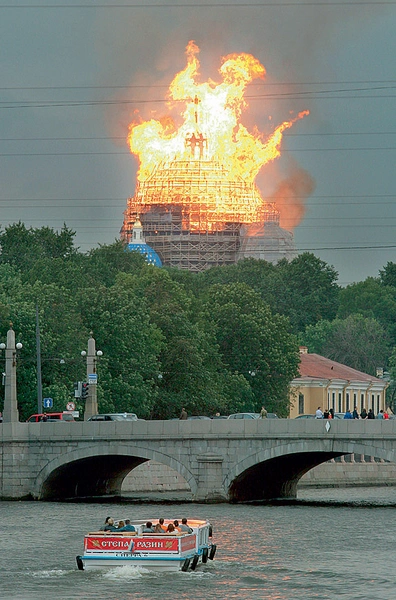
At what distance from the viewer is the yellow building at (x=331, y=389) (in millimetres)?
159750

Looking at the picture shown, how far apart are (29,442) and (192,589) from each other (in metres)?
32.6

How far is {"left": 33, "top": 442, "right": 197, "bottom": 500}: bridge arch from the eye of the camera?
93500mm

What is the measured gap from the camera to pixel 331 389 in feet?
532

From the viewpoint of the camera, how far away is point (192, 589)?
64.3m

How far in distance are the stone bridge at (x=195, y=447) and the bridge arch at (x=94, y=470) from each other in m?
0.05

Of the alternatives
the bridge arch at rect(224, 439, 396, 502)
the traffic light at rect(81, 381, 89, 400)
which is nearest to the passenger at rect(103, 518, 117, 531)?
the bridge arch at rect(224, 439, 396, 502)

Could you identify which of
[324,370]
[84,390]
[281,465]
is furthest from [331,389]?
[84,390]

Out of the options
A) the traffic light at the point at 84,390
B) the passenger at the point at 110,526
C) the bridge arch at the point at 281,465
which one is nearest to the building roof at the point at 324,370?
the bridge arch at the point at 281,465

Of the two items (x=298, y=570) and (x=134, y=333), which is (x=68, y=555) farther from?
(x=134, y=333)

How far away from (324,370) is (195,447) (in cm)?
7104

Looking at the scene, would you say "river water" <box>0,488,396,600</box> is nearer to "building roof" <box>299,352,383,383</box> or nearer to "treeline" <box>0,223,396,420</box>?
"treeline" <box>0,223,396,420</box>

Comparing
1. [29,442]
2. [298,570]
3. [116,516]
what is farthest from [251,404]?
[298,570]

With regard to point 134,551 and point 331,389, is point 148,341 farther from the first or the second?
point 134,551

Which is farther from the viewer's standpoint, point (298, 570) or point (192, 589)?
point (298, 570)
